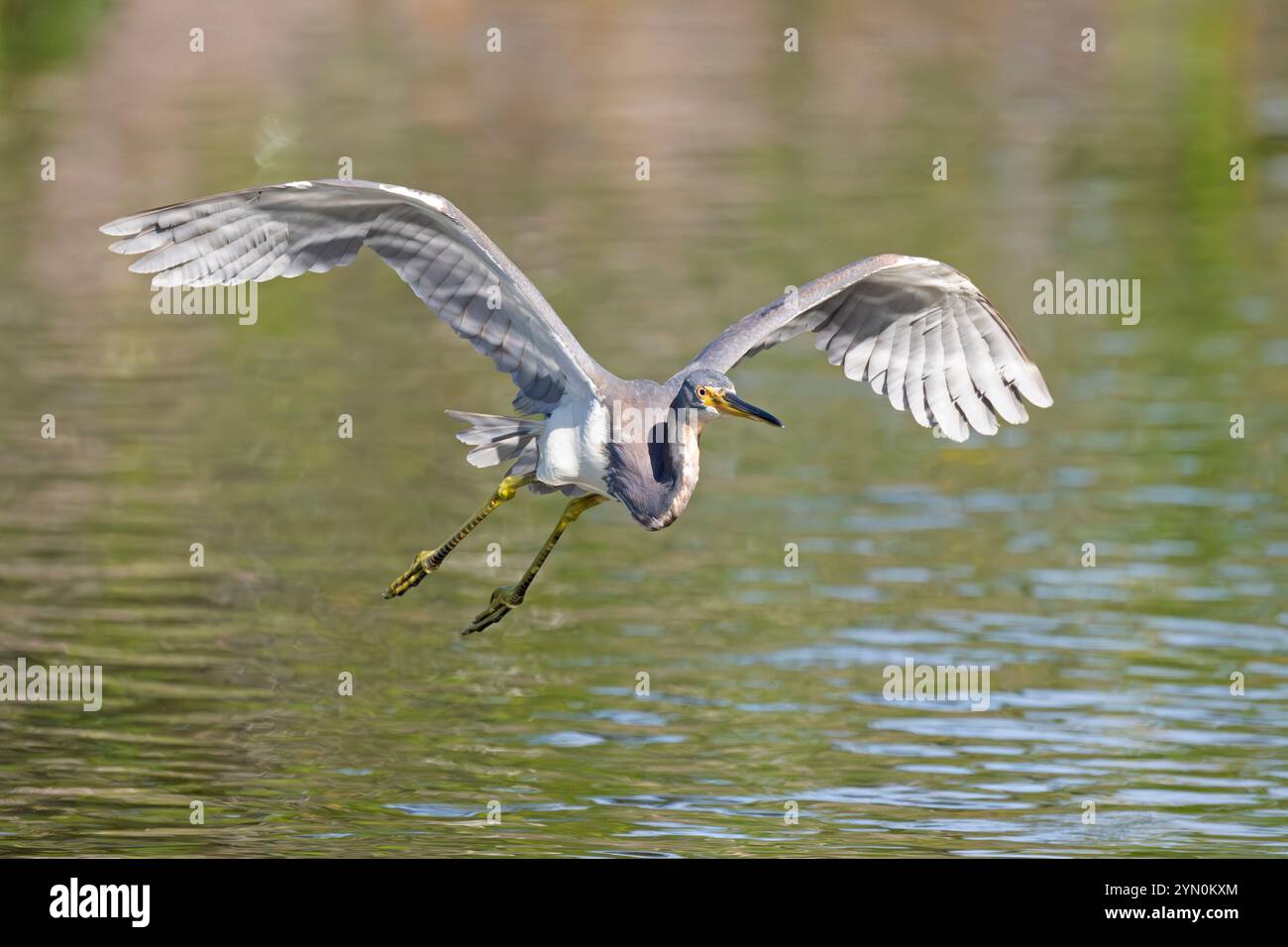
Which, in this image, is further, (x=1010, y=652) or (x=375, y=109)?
(x=375, y=109)

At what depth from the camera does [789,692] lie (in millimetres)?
16000

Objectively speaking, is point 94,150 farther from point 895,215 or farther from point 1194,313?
point 1194,313

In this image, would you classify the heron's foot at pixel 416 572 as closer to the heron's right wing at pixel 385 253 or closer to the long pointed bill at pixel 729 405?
the heron's right wing at pixel 385 253

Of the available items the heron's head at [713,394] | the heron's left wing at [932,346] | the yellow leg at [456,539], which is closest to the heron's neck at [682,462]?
the heron's head at [713,394]

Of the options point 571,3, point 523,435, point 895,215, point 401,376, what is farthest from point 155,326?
point 571,3

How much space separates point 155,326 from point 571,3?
25173 mm

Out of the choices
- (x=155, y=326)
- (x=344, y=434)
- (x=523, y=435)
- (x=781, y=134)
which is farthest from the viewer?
(x=781, y=134)

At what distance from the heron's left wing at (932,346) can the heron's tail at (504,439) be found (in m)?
1.43

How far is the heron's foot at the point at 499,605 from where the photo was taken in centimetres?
1312

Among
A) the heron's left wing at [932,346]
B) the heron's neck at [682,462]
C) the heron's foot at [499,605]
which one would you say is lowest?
the heron's foot at [499,605]

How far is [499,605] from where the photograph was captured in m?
13.2

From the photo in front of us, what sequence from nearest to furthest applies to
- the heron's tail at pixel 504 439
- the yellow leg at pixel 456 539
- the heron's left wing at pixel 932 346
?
the heron's tail at pixel 504 439 → the yellow leg at pixel 456 539 → the heron's left wing at pixel 932 346

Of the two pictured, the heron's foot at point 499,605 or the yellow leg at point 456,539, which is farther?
the heron's foot at point 499,605

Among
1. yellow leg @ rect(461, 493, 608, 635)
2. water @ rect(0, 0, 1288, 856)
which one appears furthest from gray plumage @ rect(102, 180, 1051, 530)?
water @ rect(0, 0, 1288, 856)
